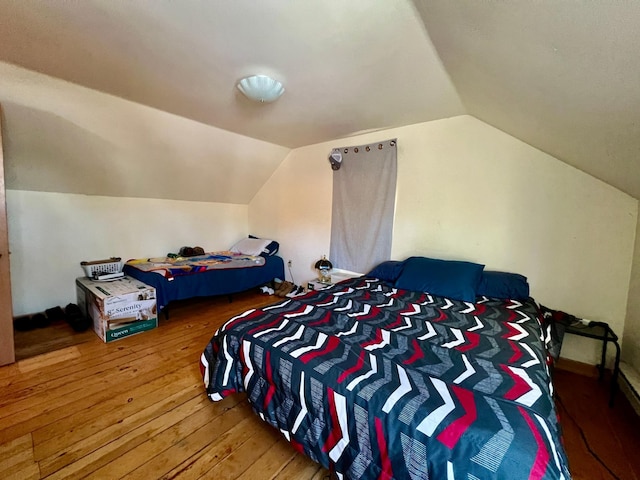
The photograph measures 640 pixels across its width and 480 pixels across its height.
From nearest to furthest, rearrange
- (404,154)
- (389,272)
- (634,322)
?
(634,322), (389,272), (404,154)

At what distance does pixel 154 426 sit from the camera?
4.93ft

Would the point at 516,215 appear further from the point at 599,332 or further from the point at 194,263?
the point at 194,263

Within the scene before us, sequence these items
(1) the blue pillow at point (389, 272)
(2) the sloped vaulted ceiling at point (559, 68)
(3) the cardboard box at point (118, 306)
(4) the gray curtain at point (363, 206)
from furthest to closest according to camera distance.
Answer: (4) the gray curtain at point (363, 206)
(1) the blue pillow at point (389, 272)
(3) the cardboard box at point (118, 306)
(2) the sloped vaulted ceiling at point (559, 68)

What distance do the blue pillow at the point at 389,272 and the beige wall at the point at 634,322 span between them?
1.61 meters

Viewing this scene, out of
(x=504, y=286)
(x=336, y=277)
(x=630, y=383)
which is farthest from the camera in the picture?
(x=336, y=277)

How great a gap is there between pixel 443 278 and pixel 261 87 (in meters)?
2.05

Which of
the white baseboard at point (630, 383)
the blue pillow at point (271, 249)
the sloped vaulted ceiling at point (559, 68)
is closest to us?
the sloped vaulted ceiling at point (559, 68)

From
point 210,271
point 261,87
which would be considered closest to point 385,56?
point 261,87

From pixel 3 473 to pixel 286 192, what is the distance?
3398 mm

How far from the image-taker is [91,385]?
1.84 metres

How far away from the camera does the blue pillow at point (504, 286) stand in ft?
6.91

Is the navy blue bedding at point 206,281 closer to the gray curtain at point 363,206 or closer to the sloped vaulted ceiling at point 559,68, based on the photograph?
the gray curtain at point 363,206

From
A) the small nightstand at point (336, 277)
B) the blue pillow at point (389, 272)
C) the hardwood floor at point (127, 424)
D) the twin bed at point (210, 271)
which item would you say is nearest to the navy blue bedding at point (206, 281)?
the twin bed at point (210, 271)

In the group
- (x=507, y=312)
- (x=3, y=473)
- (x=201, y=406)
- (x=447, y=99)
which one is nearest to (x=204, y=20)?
(x=447, y=99)
